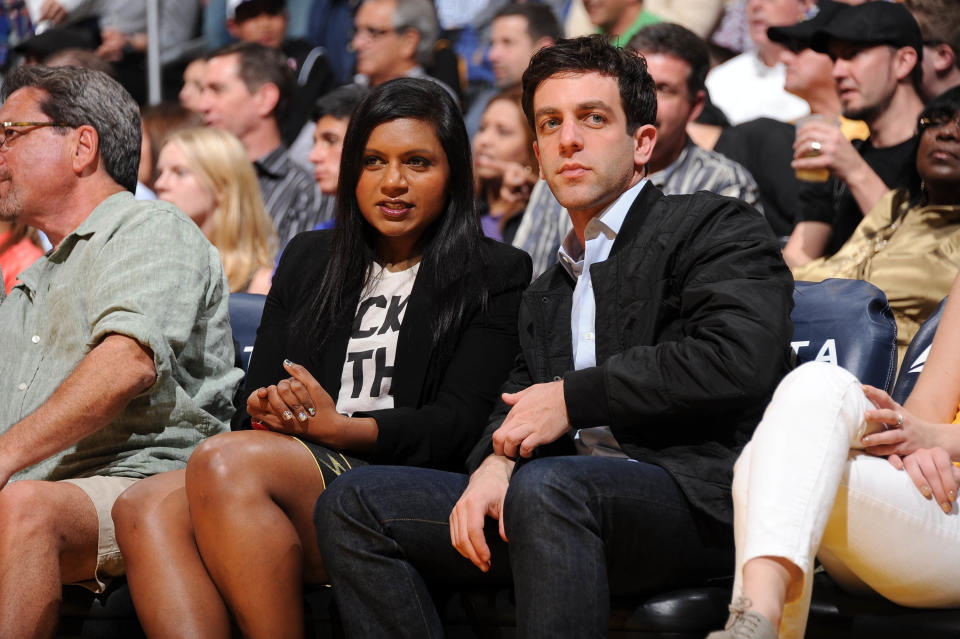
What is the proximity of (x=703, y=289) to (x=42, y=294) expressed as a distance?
1537 mm

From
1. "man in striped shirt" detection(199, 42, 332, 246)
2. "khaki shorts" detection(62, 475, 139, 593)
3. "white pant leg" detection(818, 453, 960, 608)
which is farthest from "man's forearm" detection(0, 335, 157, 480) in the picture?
"man in striped shirt" detection(199, 42, 332, 246)

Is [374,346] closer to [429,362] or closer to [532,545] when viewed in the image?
[429,362]

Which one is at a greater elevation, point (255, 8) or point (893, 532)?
point (255, 8)

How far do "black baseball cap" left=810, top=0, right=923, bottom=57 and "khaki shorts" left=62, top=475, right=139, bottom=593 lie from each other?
2.71 m

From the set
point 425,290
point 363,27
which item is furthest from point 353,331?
point 363,27

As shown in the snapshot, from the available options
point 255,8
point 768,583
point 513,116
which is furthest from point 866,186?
point 255,8

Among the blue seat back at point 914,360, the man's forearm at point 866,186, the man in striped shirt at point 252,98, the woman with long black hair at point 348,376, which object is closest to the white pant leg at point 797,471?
the blue seat back at point 914,360

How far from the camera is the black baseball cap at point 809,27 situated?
407 cm

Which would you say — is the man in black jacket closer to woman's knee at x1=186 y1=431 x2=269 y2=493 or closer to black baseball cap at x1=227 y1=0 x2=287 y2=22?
woman's knee at x1=186 y1=431 x2=269 y2=493

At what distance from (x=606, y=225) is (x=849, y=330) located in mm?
635

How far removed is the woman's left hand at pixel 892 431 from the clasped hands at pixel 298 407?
3.39 ft

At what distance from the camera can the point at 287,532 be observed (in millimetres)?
2354

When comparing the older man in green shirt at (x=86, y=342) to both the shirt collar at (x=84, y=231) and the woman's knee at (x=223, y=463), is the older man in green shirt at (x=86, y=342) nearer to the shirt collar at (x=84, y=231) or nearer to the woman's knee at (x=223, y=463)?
the shirt collar at (x=84, y=231)

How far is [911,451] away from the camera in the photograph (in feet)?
7.01
